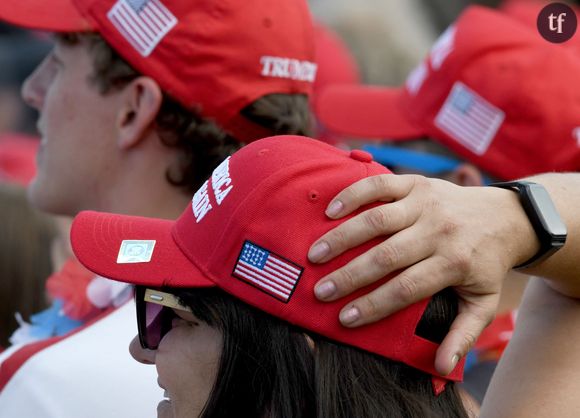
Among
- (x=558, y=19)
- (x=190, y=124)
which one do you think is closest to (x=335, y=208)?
(x=558, y=19)

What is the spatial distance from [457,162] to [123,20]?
3.87 ft

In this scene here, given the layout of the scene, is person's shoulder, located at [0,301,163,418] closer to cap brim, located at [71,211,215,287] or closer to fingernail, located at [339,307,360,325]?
cap brim, located at [71,211,215,287]

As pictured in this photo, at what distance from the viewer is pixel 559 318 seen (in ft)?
6.73

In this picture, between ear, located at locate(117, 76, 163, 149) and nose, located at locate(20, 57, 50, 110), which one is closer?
ear, located at locate(117, 76, 163, 149)

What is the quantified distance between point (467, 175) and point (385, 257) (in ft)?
5.25

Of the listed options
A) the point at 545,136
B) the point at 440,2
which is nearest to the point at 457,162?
the point at 545,136

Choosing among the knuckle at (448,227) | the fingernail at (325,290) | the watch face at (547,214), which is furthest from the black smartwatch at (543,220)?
the fingernail at (325,290)

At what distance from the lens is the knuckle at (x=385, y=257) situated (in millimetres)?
1593

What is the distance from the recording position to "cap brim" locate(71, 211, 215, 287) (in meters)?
1.73

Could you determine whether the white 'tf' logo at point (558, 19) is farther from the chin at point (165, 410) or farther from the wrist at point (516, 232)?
the chin at point (165, 410)

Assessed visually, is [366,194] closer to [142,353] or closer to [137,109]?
[142,353]

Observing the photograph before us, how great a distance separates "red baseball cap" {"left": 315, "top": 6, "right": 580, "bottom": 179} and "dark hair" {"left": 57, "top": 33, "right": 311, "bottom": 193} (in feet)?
2.44

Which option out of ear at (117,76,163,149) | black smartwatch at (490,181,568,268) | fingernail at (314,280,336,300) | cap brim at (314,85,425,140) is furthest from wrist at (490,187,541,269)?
cap brim at (314,85,425,140)

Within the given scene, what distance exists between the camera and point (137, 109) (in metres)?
2.58
